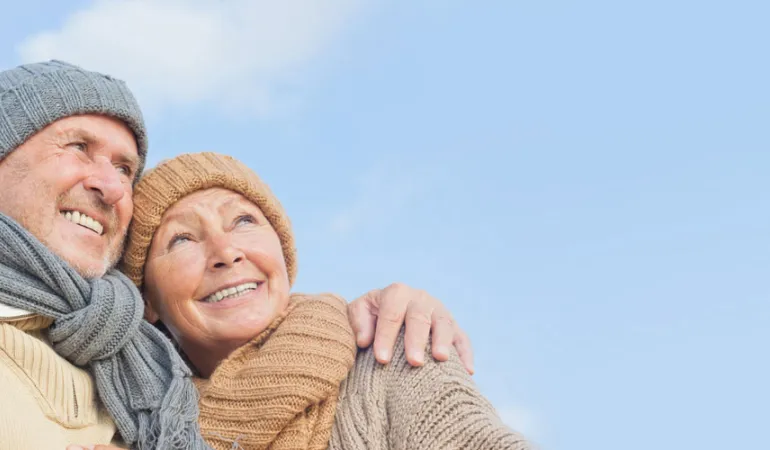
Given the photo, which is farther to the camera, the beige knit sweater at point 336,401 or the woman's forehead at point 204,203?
the woman's forehead at point 204,203

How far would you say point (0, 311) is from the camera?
2.49 meters

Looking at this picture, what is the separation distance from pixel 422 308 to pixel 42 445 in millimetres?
1302

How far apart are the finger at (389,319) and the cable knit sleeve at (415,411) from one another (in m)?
0.04

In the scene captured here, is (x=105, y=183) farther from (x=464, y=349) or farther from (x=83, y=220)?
(x=464, y=349)

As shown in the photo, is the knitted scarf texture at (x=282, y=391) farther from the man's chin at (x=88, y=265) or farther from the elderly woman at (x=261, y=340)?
the man's chin at (x=88, y=265)

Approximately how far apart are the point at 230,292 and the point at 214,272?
9 cm

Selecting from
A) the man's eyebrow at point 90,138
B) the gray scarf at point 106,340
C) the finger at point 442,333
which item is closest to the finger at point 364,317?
the finger at point 442,333

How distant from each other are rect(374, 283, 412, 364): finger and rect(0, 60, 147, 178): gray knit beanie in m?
1.18

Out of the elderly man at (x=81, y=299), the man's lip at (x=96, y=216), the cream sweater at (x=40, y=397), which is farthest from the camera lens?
the man's lip at (x=96, y=216)

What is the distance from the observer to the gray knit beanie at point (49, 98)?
9.66ft

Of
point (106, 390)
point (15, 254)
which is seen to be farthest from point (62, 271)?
point (106, 390)

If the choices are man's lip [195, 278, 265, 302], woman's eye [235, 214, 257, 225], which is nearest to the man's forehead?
woman's eye [235, 214, 257, 225]

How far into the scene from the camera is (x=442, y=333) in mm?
2891

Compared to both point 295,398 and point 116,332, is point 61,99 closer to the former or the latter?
point 116,332
